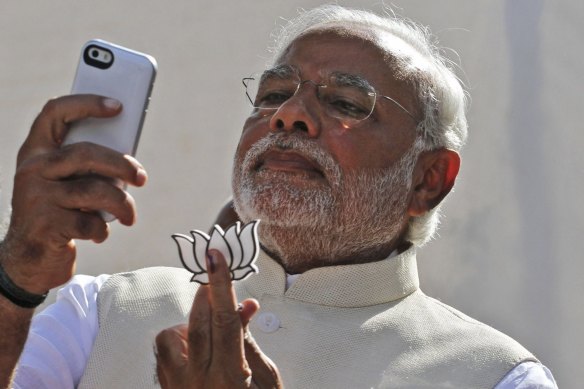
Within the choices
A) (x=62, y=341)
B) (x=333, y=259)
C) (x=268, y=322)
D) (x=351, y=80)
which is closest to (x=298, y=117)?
(x=351, y=80)

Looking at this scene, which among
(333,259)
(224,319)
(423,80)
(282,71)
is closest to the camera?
(224,319)

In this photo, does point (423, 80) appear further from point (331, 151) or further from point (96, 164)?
point (96, 164)

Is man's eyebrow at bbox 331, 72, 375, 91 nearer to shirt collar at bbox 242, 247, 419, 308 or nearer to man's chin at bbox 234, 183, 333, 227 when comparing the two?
man's chin at bbox 234, 183, 333, 227

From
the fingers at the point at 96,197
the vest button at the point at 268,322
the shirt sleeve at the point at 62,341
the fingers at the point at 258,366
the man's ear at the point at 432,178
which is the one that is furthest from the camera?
the man's ear at the point at 432,178

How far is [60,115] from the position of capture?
1937mm

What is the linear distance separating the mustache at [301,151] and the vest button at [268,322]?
1.14ft

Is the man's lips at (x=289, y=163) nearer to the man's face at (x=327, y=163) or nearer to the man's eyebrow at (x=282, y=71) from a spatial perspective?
the man's face at (x=327, y=163)

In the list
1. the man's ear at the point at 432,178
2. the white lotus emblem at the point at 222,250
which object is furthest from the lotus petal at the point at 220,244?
the man's ear at the point at 432,178

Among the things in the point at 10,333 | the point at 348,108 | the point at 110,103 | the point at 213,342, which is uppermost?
the point at 348,108

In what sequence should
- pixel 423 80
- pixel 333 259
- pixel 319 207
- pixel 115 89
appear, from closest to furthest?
pixel 115 89
pixel 319 207
pixel 333 259
pixel 423 80

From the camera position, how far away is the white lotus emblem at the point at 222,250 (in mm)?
1946

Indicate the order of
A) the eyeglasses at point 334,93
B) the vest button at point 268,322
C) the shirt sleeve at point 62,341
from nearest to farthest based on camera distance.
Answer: the shirt sleeve at point 62,341 → the vest button at point 268,322 → the eyeglasses at point 334,93

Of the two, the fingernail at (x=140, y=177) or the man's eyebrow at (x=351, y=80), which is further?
the man's eyebrow at (x=351, y=80)

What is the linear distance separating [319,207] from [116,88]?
85 centimetres
